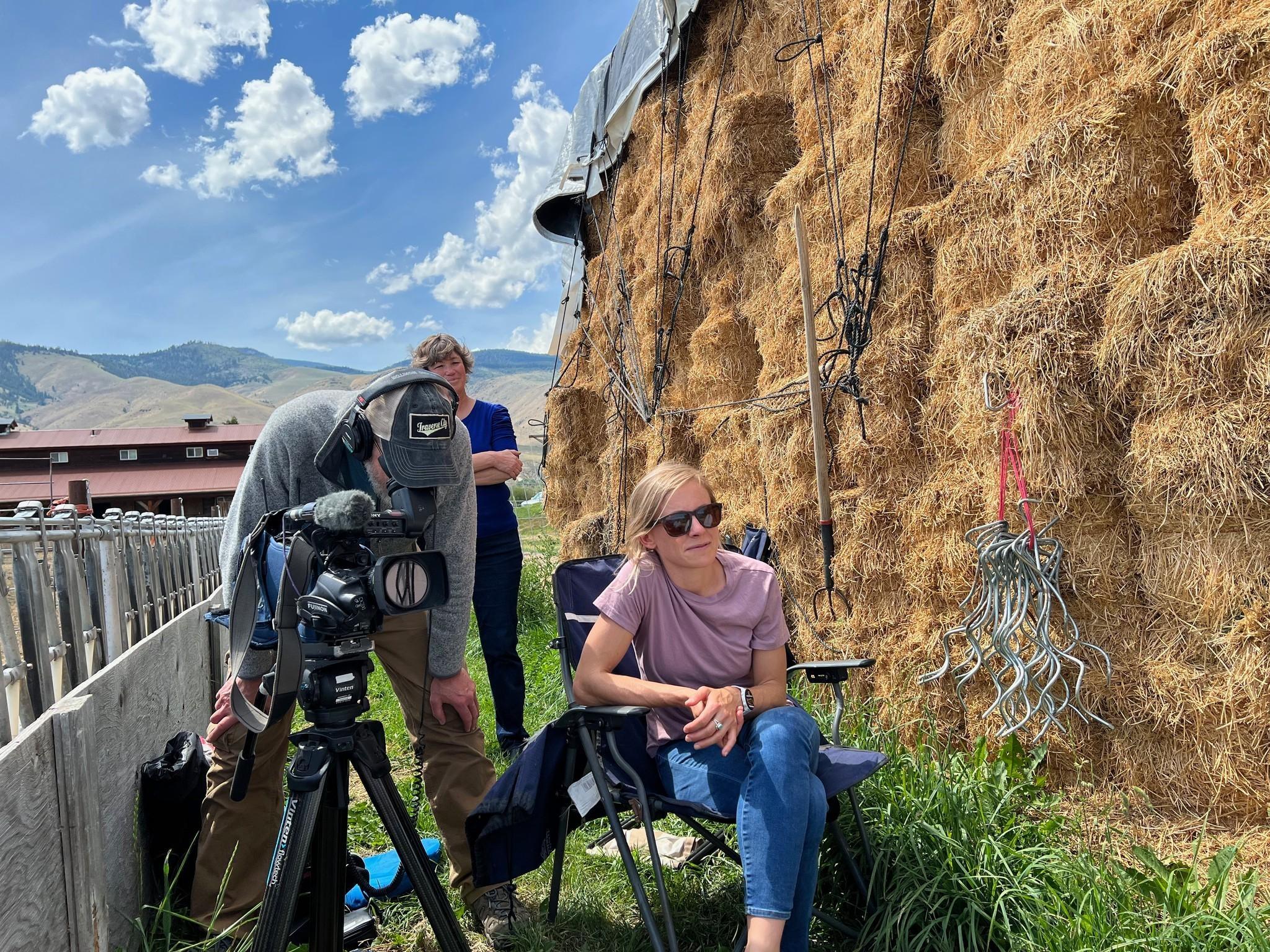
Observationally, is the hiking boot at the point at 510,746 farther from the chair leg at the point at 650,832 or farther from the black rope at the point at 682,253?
the black rope at the point at 682,253

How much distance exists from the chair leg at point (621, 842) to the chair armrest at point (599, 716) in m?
0.03

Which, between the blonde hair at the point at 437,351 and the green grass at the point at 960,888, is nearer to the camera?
the green grass at the point at 960,888

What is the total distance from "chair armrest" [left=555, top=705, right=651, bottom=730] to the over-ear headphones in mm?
852

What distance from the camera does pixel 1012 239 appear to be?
2.91m

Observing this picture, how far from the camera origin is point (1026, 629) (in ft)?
8.96

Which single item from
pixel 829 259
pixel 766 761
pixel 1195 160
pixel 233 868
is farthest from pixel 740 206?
pixel 233 868

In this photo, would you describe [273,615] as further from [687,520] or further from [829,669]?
[829,669]

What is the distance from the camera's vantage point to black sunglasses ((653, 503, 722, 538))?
234cm

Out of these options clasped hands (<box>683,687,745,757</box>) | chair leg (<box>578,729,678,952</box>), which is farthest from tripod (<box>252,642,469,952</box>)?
clasped hands (<box>683,687,745,757</box>)

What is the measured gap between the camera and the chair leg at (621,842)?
1.98m

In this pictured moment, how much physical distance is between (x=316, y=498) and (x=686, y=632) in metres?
1.07

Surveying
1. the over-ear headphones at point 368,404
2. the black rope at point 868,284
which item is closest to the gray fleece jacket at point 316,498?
the over-ear headphones at point 368,404

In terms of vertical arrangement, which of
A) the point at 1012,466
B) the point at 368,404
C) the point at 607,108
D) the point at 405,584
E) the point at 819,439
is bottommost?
the point at 405,584

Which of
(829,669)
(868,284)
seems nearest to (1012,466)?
(829,669)
